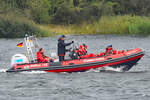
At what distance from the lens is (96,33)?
49000mm

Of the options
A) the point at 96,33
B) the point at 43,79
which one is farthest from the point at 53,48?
the point at 43,79

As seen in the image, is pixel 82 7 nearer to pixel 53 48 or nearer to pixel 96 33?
pixel 96 33

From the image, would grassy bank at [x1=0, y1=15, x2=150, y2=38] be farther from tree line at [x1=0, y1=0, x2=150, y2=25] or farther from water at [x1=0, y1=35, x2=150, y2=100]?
water at [x1=0, y1=35, x2=150, y2=100]

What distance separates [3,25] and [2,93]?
33439mm

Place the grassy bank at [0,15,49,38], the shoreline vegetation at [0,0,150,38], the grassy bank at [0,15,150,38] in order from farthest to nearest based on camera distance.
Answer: the grassy bank at [0,15,49,38], the shoreline vegetation at [0,0,150,38], the grassy bank at [0,15,150,38]

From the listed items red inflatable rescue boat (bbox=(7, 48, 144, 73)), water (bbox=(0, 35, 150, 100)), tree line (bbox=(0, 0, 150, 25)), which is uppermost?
tree line (bbox=(0, 0, 150, 25))

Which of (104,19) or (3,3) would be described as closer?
(104,19)

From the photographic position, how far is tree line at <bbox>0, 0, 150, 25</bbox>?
62.5 m

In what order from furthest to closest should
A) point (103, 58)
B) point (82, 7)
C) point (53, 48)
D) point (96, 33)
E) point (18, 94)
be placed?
point (82, 7) < point (96, 33) < point (53, 48) < point (103, 58) < point (18, 94)

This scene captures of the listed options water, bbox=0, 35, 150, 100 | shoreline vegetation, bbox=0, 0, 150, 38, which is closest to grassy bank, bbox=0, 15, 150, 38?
shoreline vegetation, bbox=0, 0, 150, 38

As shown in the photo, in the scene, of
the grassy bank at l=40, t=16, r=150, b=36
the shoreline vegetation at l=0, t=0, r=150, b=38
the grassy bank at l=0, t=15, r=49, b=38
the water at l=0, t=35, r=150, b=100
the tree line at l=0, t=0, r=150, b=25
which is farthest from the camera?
the tree line at l=0, t=0, r=150, b=25

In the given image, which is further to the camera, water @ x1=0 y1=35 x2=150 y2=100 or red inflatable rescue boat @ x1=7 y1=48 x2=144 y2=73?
red inflatable rescue boat @ x1=7 y1=48 x2=144 y2=73

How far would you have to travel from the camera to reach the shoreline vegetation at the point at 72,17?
47.1m

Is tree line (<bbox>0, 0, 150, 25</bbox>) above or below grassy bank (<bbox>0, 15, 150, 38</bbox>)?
above
